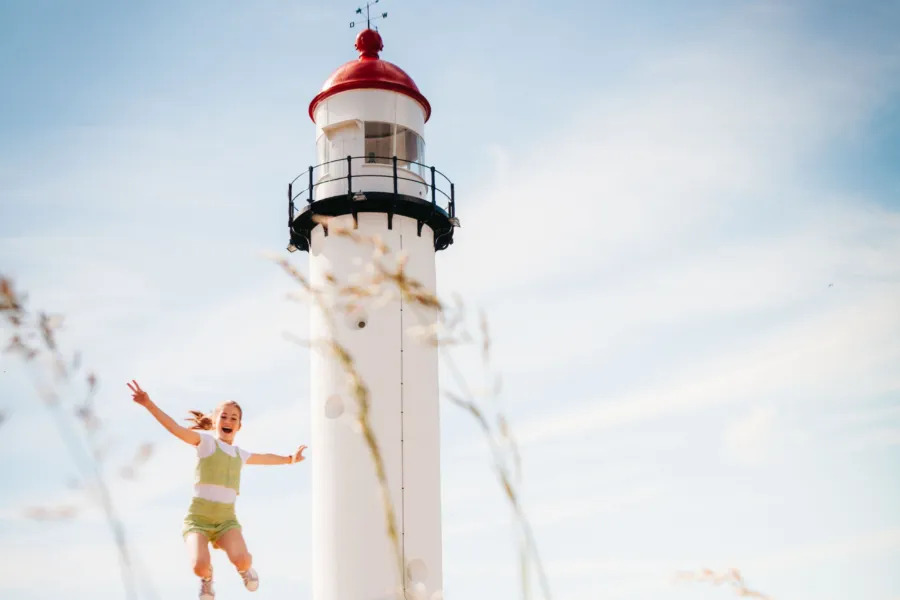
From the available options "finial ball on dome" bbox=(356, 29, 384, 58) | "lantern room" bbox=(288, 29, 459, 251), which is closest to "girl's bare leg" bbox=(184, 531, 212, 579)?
"lantern room" bbox=(288, 29, 459, 251)

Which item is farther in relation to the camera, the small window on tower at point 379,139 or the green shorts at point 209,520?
the small window on tower at point 379,139

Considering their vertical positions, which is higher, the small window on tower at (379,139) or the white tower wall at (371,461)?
the small window on tower at (379,139)

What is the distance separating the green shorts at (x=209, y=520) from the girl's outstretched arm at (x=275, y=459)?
538 millimetres

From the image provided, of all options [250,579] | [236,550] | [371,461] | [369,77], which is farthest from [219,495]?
[369,77]

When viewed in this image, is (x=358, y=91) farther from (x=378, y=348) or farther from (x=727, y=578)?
(x=727, y=578)

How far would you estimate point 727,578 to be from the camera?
63.6 inches

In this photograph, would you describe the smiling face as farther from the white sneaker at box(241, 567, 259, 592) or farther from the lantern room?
the lantern room

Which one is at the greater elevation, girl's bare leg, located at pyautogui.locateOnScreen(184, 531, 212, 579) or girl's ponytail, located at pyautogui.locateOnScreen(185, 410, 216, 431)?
girl's ponytail, located at pyautogui.locateOnScreen(185, 410, 216, 431)

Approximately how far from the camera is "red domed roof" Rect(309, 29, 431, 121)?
1532cm

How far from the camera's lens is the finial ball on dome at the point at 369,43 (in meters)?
16.1

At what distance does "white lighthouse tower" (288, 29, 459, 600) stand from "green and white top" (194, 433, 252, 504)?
3.55 metres

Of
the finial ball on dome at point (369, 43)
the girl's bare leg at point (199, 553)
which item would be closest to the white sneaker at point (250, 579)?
the girl's bare leg at point (199, 553)

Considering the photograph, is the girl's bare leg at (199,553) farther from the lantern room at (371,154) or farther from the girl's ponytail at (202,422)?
the lantern room at (371,154)

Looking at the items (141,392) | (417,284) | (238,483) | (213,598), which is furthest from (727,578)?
(238,483)
